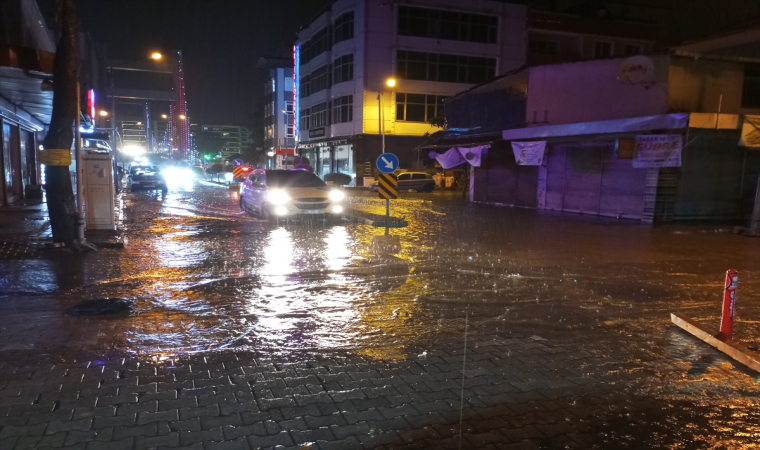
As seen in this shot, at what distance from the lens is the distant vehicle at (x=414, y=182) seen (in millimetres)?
38156

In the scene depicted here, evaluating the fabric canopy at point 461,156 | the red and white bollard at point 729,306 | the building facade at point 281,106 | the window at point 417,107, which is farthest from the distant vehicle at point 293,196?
the building facade at point 281,106

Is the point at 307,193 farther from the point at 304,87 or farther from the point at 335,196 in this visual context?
the point at 304,87

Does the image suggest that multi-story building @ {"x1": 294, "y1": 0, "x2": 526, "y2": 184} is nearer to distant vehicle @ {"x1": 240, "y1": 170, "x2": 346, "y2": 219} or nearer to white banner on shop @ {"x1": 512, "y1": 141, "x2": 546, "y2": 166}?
white banner on shop @ {"x1": 512, "y1": 141, "x2": 546, "y2": 166}

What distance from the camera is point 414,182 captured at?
3841 centimetres

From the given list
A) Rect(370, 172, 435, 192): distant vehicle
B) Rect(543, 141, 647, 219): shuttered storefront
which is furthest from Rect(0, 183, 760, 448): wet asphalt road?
Rect(370, 172, 435, 192): distant vehicle

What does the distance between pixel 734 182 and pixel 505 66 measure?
31773 mm

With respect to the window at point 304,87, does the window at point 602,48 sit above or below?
above

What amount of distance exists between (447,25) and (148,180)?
28.4 m

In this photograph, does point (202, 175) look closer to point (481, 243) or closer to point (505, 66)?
point (505, 66)

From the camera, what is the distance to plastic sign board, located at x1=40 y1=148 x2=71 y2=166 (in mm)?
10828

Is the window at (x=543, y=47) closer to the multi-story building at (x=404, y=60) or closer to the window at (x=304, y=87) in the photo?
the multi-story building at (x=404, y=60)

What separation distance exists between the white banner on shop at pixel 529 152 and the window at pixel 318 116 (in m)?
31.5

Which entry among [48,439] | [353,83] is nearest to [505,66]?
[353,83]

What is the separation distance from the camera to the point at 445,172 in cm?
4488
